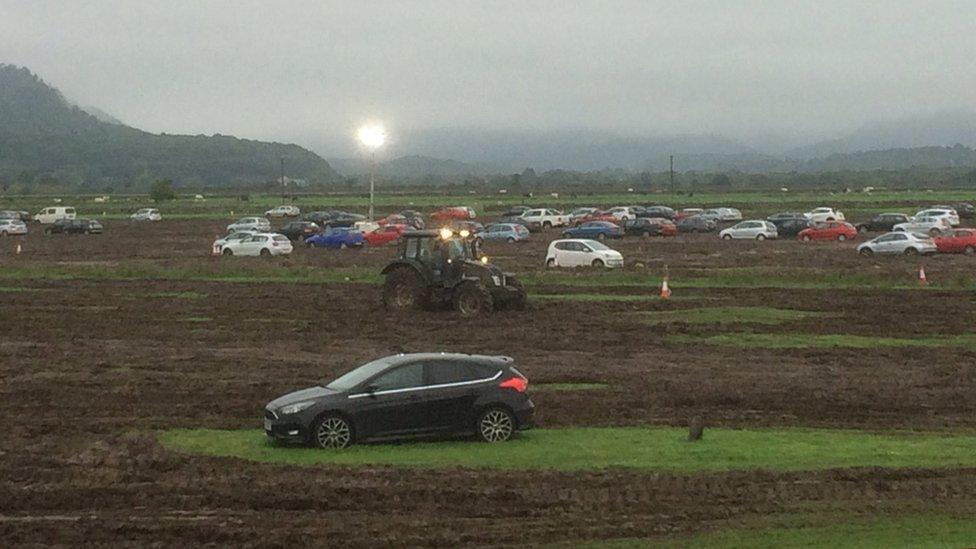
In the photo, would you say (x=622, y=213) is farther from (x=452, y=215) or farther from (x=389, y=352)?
(x=389, y=352)

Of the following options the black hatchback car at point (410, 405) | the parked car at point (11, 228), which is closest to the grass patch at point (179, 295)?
the black hatchback car at point (410, 405)

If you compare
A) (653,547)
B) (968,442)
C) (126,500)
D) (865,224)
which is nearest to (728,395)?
(968,442)

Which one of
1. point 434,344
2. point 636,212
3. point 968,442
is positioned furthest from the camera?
point 636,212

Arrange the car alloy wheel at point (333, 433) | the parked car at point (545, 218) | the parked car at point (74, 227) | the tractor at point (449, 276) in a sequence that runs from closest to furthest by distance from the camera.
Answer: the car alloy wheel at point (333, 433) → the tractor at point (449, 276) → the parked car at point (74, 227) → the parked car at point (545, 218)

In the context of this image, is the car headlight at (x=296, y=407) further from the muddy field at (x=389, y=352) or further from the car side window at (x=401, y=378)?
the muddy field at (x=389, y=352)

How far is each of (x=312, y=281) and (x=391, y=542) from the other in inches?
1292

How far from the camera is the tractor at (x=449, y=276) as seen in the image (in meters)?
31.6

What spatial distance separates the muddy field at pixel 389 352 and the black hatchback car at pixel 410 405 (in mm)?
1321

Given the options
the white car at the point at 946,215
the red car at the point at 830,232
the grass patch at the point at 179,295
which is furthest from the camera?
the red car at the point at 830,232

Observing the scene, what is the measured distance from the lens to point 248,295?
3859cm

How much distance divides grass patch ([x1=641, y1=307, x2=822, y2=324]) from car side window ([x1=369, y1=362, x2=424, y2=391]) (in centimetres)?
1563

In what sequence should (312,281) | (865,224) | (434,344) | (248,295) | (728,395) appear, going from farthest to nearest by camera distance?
(865,224), (312,281), (248,295), (434,344), (728,395)

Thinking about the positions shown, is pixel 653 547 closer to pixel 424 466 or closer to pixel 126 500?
pixel 424 466

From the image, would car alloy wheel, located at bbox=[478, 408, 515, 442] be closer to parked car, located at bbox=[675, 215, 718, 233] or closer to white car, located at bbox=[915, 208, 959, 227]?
white car, located at bbox=[915, 208, 959, 227]
